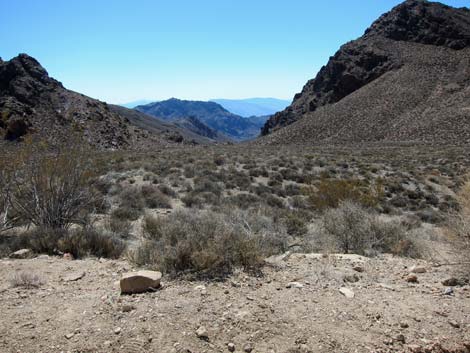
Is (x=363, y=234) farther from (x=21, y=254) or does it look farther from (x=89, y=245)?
(x=21, y=254)

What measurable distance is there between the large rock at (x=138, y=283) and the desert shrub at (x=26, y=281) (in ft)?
3.67

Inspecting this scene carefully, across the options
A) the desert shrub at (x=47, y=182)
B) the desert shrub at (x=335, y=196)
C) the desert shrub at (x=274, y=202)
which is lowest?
the desert shrub at (x=274, y=202)

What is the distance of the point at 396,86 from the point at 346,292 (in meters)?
61.7

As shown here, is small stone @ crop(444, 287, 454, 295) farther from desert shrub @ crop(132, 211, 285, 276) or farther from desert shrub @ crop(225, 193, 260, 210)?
desert shrub @ crop(225, 193, 260, 210)

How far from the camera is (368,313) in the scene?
4.32 metres

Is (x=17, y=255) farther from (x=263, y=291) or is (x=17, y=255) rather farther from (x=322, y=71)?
(x=322, y=71)

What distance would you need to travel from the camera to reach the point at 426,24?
2734 inches

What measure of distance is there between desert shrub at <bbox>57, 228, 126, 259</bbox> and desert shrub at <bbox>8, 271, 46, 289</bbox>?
1.44 metres

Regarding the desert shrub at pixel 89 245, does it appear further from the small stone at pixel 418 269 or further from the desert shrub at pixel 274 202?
the desert shrub at pixel 274 202

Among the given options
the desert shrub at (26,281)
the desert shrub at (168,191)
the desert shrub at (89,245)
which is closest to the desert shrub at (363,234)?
the desert shrub at (89,245)

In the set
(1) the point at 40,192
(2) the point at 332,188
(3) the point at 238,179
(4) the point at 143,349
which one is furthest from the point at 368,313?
(3) the point at 238,179

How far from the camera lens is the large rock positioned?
15.4ft

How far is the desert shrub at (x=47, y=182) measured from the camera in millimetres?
7938

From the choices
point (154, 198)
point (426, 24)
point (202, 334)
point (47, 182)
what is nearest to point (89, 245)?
point (47, 182)
